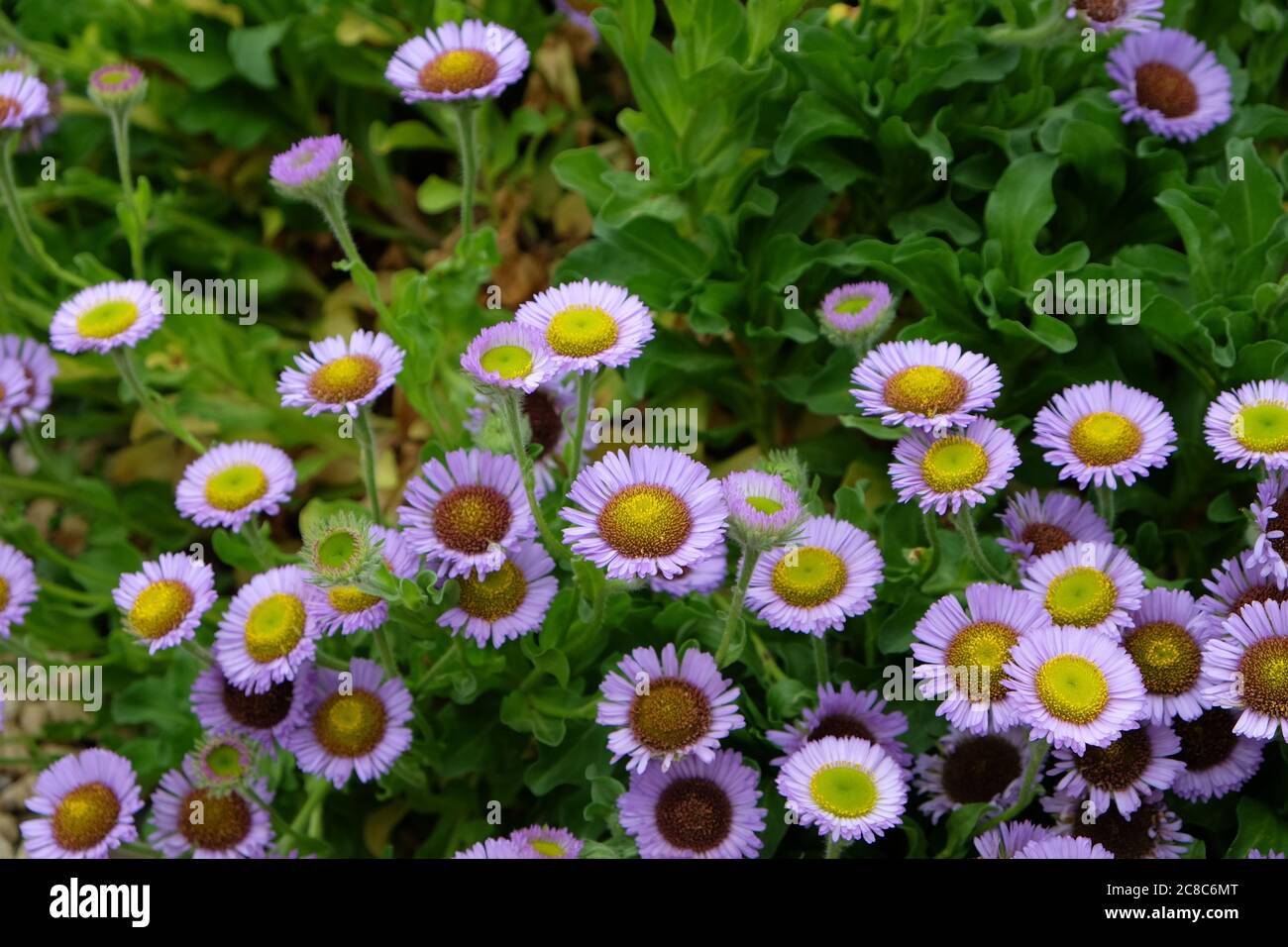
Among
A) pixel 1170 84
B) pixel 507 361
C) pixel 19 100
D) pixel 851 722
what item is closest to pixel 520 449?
pixel 507 361

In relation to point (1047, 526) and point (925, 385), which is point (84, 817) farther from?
point (1047, 526)

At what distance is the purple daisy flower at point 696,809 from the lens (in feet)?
5.47

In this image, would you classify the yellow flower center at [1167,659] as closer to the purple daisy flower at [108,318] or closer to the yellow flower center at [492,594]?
the yellow flower center at [492,594]

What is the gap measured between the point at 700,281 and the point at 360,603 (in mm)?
768

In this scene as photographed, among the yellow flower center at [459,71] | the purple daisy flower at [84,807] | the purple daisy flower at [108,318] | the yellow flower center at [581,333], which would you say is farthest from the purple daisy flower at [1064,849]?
the purple daisy flower at [108,318]

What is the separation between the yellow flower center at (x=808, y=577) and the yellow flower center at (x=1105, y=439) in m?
0.33

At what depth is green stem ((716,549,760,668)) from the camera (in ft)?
5.10

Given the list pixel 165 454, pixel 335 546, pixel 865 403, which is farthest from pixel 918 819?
pixel 165 454

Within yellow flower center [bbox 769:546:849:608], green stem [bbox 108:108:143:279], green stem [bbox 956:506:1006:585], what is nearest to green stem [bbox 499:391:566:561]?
yellow flower center [bbox 769:546:849:608]

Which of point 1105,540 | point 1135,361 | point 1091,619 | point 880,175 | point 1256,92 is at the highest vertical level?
point 1256,92

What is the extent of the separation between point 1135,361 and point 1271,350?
10.8 inches

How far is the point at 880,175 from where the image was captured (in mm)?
2285

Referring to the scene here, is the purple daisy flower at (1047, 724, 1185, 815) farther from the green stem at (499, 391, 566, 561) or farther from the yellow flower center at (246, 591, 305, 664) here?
the yellow flower center at (246, 591, 305, 664)

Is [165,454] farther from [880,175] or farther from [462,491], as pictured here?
[880,175]
